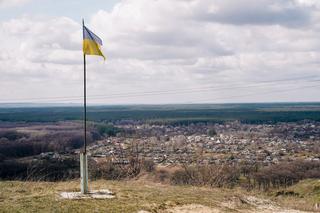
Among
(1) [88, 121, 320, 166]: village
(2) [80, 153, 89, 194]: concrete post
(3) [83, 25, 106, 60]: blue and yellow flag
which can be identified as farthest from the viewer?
(1) [88, 121, 320, 166]: village

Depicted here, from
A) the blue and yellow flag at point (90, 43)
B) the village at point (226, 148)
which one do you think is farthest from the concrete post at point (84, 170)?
the village at point (226, 148)

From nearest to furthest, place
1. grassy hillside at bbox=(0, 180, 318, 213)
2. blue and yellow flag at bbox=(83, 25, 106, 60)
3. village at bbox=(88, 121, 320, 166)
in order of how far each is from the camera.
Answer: grassy hillside at bbox=(0, 180, 318, 213) → blue and yellow flag at bbox=(83, 25, 106, 60) → village at bbox=(88, 121, 320, 166)

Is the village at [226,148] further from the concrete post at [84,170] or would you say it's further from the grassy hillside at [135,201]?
the concrete post at [84,170]

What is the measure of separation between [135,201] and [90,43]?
192 inches

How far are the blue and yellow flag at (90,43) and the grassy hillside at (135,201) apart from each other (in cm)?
437

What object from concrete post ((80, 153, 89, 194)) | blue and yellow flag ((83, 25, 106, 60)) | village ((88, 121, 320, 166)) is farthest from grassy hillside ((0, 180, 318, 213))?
village ((88, 121, 320, 166))

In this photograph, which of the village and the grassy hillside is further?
the village

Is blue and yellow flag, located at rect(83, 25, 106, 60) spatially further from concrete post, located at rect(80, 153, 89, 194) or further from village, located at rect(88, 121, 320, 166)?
village, located at rect(88, 121, 320, 166)

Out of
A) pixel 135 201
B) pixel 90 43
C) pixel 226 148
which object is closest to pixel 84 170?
pixel 135 201

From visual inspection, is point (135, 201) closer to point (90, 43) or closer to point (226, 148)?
point (90, 43)

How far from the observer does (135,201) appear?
41.9 ft

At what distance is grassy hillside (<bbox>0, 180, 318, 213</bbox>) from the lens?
11707 mm

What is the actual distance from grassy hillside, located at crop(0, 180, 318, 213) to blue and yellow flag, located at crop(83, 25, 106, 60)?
4372 mm

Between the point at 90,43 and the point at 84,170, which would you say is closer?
the point at 84,170
